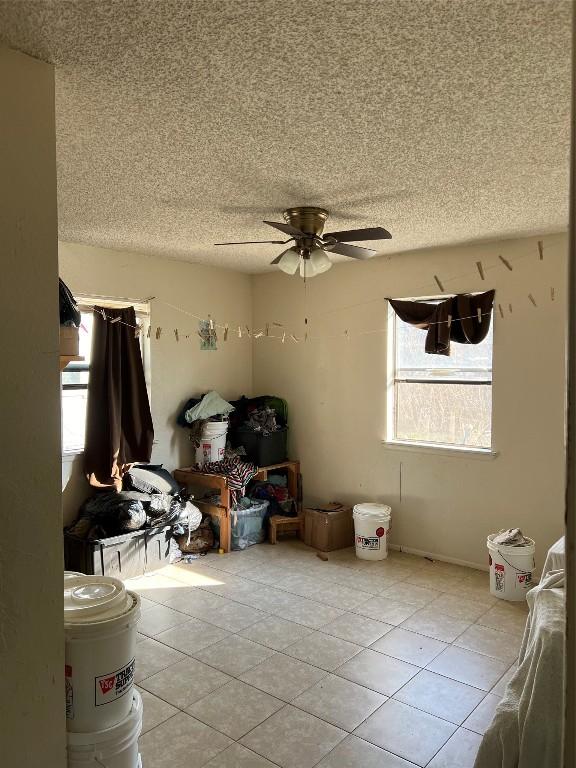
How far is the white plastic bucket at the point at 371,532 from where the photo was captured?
4.66m

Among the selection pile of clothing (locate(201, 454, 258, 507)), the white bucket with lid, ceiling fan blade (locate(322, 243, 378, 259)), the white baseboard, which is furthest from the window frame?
the white bucket with lid

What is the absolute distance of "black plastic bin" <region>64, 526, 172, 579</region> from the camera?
4.05m

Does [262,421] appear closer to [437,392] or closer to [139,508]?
[139,508]

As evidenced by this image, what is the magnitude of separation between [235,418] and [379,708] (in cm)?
322

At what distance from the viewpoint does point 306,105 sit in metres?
1.99

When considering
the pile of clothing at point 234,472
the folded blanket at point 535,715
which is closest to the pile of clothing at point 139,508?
the pile of clothing at point 234,472

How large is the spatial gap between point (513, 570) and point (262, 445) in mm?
2340

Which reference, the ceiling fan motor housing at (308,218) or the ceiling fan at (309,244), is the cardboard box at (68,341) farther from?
the ceiling fan motor housing at (308,218)

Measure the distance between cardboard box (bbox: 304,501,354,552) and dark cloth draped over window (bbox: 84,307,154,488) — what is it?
156 cm

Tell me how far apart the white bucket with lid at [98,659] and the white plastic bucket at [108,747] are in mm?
21

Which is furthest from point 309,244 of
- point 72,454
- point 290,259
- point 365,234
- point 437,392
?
point 72,454

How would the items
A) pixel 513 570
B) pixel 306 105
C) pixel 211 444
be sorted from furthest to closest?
1. pixel 211 444
2. pixel 513 570
3. pixel 306 105

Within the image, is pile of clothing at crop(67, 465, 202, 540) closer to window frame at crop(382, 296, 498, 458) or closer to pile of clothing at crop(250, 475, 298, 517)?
pile of clothing at crop(250, 475, 298, 517)

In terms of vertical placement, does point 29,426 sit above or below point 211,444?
above
